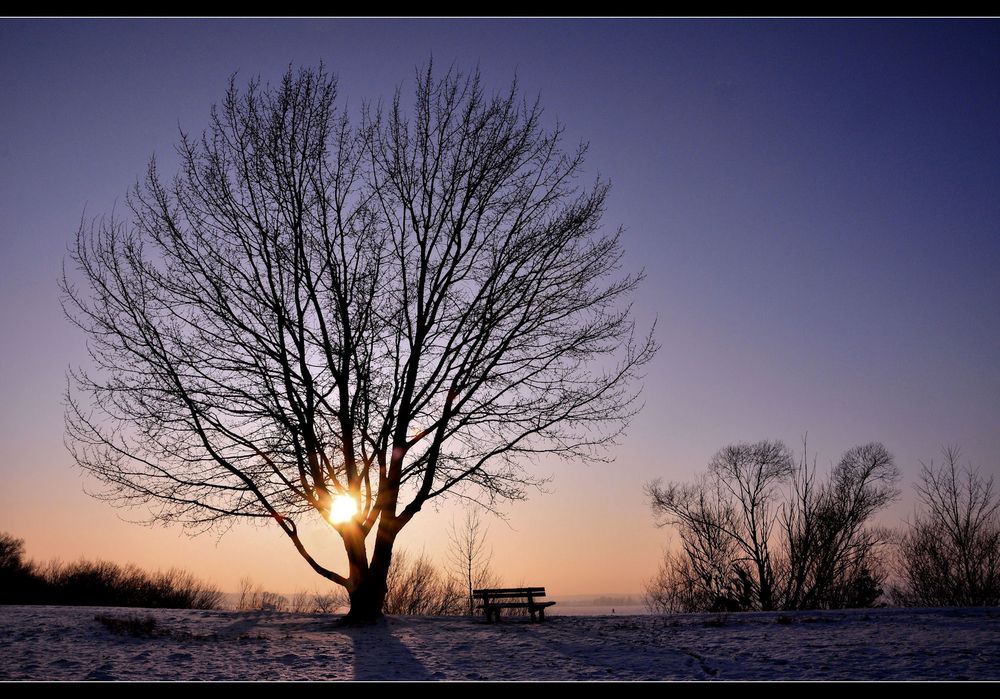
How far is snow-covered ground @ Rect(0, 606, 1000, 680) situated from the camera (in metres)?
7.16

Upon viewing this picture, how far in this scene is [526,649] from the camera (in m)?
9.06

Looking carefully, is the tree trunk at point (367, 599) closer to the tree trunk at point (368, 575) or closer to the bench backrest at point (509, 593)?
the tree trunk at point (368, 575)

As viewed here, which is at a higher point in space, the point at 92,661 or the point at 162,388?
the point at 162,388

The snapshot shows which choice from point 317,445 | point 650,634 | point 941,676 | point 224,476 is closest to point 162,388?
point 224,476

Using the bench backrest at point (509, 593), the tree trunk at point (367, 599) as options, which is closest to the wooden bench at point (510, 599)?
the bench backrest at point (509, 593)

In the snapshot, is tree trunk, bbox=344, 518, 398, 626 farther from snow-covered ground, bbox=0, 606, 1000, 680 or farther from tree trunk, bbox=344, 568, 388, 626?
snow-covered ground, bbox=0, 606, 1000, 680

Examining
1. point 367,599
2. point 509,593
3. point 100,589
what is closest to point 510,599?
point 509,593

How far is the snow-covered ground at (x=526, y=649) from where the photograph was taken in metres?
7.16

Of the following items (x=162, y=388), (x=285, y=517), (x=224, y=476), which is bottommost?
(x=285, y=517)

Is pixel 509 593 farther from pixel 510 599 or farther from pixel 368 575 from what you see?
pixel 368 575

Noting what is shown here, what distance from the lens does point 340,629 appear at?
37.2ft

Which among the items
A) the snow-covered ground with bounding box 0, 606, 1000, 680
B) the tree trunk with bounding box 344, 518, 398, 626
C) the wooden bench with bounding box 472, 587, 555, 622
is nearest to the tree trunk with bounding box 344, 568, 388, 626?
the tree trunk with bounding box 344, 518, 398, 626
